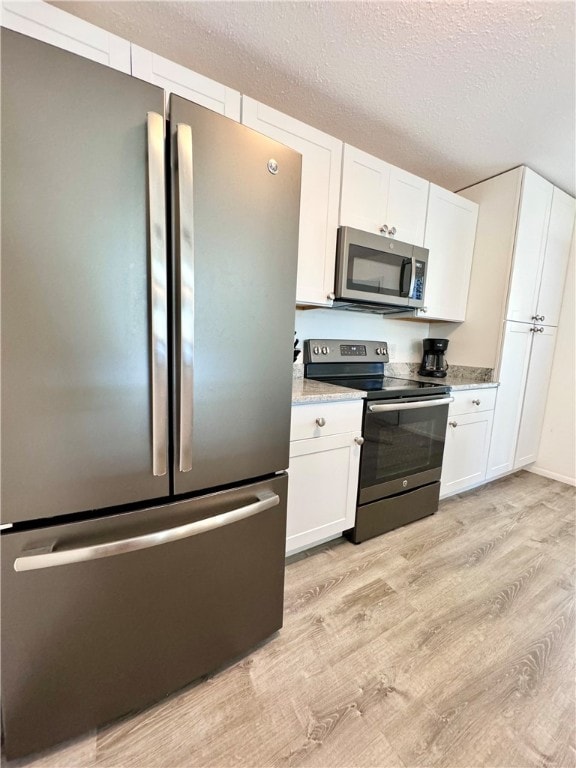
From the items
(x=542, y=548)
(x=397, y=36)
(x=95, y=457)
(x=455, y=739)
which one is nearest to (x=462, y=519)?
(x=542, y=548)

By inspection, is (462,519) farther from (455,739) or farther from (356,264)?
(356,264)

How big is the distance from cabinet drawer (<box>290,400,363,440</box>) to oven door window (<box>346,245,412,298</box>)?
71cm

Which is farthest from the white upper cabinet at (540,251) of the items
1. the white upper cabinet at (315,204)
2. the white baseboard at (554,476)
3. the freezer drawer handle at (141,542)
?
the freezer drawer handle at (141,542)

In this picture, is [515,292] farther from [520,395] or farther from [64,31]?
[64,31]

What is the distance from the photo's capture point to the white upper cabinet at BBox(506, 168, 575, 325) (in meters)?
2.28

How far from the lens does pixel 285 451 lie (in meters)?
1.09

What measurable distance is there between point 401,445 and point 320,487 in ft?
1.99

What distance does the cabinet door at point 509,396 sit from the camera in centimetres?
241

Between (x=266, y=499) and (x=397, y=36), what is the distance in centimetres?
185

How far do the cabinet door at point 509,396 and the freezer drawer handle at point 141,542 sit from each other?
2.21 m

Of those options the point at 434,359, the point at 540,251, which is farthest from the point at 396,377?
the point at 540,251

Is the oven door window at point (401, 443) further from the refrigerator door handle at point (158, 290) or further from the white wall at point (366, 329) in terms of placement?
the refrigerator door handle at point (158, 290)

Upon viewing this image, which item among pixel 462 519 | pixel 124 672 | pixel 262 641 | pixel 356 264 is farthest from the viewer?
pixel 462 519

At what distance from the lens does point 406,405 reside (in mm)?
1780
